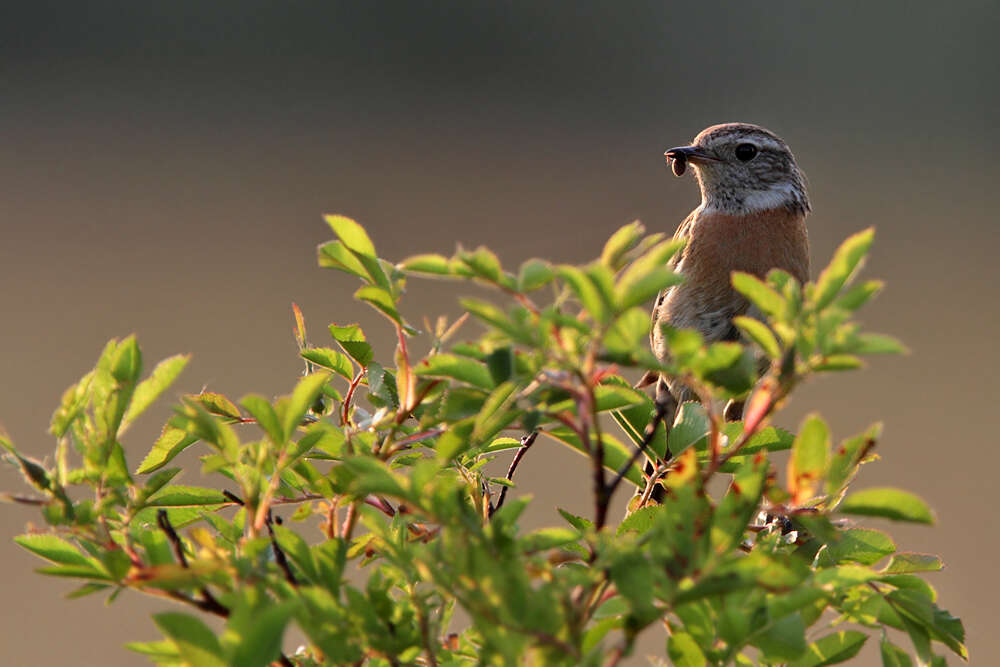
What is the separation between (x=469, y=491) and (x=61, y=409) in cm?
46

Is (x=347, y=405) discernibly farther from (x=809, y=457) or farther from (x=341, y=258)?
(x=809, y=457)

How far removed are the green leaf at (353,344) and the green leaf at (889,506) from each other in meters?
0.56

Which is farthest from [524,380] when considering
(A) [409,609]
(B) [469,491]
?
(B) [469,491]

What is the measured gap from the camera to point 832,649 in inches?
44.6

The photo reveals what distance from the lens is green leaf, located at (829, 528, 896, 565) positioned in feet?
4.06

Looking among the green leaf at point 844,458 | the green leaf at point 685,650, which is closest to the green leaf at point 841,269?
the green leaf at point 844,458

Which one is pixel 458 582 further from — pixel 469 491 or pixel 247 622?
pixel 469 491

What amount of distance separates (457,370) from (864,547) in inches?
21.7

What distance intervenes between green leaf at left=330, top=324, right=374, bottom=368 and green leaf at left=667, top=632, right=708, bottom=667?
0.47 metres

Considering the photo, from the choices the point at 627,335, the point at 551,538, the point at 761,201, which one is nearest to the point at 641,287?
the point at 627,335

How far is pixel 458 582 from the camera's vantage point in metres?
0.88

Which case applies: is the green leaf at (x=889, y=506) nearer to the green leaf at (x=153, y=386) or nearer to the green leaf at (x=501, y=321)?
the green leaf at (x=501, y=321)

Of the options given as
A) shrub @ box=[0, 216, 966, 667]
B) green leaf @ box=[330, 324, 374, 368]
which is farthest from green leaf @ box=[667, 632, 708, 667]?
green leaf @ box=[330, 324, 374, 368]

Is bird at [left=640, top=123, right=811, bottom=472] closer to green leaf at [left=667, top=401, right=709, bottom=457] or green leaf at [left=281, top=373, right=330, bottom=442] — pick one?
green leaf at [left=667, top=401, right=709, bottom=457]
